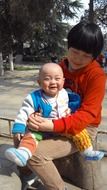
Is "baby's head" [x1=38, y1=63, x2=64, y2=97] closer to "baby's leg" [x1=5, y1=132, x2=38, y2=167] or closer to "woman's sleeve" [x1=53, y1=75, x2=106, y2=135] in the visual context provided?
"woman's sleeve" [x1=53, y1=75, x2=106, y2=135]

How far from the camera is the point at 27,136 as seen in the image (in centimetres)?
273

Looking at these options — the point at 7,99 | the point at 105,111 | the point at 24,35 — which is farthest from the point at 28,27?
the point at 105,111

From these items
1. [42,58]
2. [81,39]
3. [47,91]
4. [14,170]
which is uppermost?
[81,39]

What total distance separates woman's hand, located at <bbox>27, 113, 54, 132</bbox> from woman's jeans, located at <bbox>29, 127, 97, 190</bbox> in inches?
6.2

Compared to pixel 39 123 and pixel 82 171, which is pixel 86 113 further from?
pixel 82 171

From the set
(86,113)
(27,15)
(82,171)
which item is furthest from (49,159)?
(27,15)

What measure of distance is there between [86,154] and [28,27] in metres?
15.1

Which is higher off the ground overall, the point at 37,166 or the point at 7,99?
the point at 37,166

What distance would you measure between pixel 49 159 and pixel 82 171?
552 millimetres

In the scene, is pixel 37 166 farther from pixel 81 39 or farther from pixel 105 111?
pixel 105 111

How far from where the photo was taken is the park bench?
3.23m

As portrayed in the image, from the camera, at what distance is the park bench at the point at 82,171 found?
10.6ft

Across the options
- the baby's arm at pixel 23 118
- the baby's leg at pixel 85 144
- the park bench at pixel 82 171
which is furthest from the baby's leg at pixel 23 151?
the park bench at pixel 82 171

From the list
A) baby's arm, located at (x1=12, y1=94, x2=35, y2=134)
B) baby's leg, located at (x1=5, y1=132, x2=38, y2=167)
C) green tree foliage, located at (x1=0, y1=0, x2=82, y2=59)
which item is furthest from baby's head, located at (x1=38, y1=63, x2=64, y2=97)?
green tree foliage, located at (x1=0, y1=0, x2=82, y2=59)
